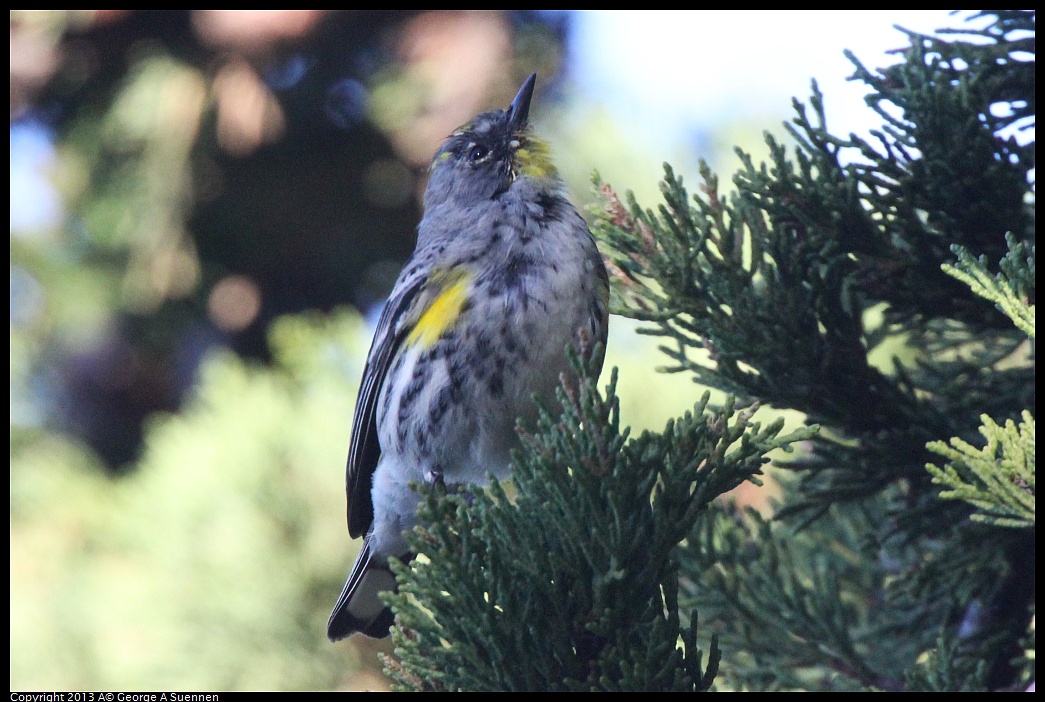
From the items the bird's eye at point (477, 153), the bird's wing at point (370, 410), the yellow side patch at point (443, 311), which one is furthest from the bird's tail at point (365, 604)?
the bird's eye at point (477, 153)

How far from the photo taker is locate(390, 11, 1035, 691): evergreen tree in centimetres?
152

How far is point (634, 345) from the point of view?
3.89 m

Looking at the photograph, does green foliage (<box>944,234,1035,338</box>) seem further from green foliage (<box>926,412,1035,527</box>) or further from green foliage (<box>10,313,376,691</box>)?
green foliage (<box>10,313,376,691</box>)

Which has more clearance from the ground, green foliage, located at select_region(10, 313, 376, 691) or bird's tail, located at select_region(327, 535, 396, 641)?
green foliage, located at select_region(10, 313, 376, 691)

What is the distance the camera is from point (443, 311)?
7.93 feet

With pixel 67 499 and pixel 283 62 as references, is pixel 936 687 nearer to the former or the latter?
pixel 67 499

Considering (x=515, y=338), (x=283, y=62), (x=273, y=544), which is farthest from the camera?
(x=283, y=62)

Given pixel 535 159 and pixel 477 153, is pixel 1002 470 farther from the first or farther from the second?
pixel 477 153

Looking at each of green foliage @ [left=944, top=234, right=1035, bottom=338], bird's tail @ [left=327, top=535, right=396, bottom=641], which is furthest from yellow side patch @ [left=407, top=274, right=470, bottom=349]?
green foliage @ [left=944, top=234, right=1035, bottom=338]

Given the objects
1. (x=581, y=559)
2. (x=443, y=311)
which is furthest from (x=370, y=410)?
(x=581, y=559)

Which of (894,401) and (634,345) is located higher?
(634,345)

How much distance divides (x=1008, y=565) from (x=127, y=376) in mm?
5501

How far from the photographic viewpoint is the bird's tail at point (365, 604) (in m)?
2.49

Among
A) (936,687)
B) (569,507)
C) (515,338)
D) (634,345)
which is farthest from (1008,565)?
(634,345)
